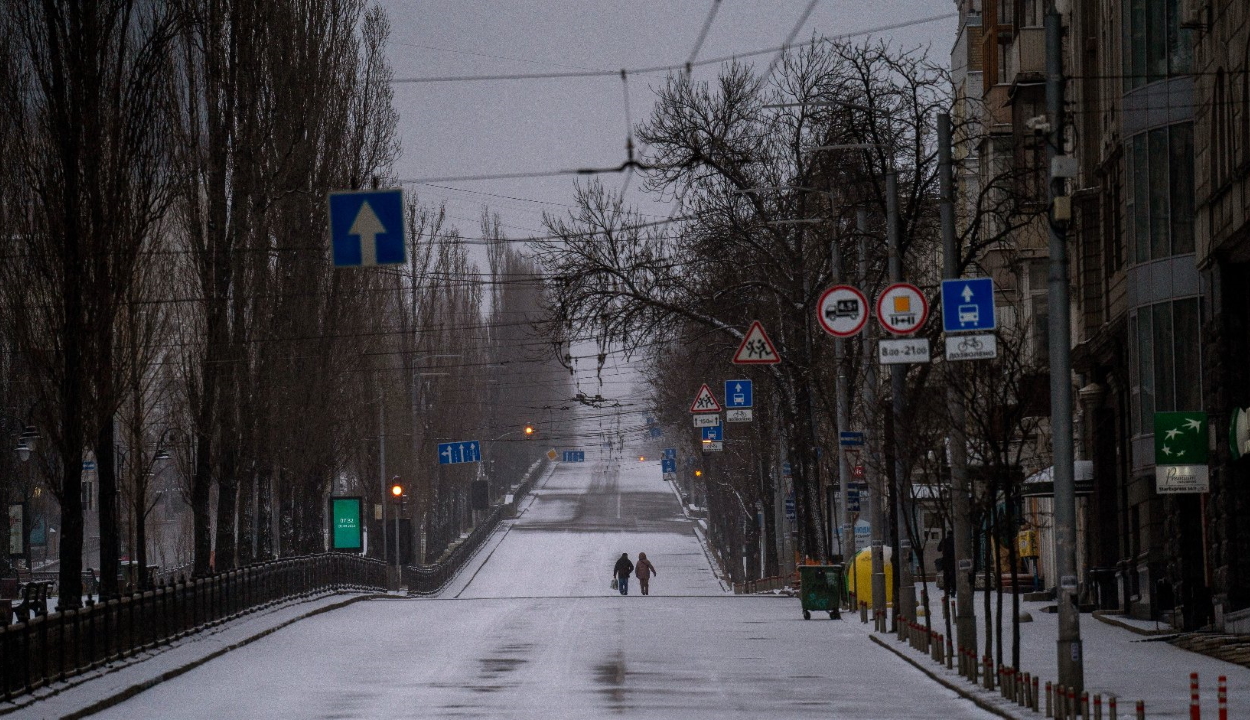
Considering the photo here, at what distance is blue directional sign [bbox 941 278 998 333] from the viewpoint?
22312mm

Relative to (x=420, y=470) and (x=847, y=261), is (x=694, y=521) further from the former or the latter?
(x=847, y=261)

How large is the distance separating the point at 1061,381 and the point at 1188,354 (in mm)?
13531

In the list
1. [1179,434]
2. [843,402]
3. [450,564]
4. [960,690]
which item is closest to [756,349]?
[843,402]

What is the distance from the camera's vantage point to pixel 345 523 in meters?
54.5

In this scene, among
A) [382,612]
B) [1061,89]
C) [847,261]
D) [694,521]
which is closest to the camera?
[1061,89]

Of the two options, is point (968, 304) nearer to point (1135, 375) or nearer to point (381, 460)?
point (1135, 375)

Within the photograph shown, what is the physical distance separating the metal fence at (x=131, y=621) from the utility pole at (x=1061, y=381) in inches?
441

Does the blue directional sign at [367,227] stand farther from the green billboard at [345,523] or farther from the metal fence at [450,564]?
the metal fence at [450,564]

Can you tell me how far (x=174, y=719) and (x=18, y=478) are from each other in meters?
47.2

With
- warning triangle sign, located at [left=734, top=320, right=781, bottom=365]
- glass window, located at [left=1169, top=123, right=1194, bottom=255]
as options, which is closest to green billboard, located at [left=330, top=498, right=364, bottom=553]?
warning triangle sign, located at [left=734, top=320, right=781, bottom=365]

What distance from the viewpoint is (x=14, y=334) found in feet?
96.1

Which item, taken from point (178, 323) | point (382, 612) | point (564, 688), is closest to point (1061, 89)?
point (564, 688)

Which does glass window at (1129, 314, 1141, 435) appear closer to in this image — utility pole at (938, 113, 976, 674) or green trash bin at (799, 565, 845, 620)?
green trash bin at (799, 565, 845, 620)

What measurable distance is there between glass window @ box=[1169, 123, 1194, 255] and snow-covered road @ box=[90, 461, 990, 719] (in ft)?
29.5
